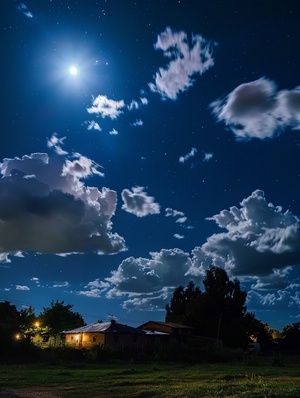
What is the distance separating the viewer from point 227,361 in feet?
164

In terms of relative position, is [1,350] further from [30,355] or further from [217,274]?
[217,274]

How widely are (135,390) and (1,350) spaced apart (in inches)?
1167

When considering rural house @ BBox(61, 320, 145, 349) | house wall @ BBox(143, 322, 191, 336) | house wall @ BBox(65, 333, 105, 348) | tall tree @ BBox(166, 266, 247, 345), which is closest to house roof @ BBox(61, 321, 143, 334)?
rural house @ BBox(61, 320, 145, 349)

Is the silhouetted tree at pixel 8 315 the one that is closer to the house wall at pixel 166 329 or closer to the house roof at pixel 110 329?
the house roof at pixel 110 329

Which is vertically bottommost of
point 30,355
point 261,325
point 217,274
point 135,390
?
point 135,390

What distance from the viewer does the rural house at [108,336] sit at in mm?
62219

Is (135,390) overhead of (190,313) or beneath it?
beneath

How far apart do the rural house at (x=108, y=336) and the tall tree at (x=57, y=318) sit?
16.1 meters

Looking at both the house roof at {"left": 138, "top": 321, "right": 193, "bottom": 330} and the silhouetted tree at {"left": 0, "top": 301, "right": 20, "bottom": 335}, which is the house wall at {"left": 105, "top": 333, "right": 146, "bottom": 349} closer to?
the house roof at {"left": 138, "top": 321, "right": 193, "bottom": 330}

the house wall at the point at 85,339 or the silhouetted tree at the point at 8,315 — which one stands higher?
the silhouetted tree at the point at 8,315

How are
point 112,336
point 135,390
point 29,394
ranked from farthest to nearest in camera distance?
point 112,336 < point 135,390 < point 29,394

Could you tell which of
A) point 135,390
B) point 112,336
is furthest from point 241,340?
point 135,390

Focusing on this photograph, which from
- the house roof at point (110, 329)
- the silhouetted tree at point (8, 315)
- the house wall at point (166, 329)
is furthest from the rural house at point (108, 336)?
the silhouetted tree at point (8, 315)

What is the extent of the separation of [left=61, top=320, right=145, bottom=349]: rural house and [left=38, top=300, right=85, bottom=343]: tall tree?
16052mm
